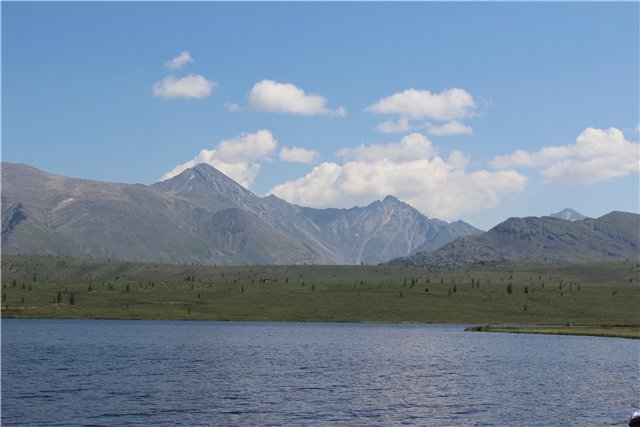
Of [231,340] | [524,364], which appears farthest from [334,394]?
[231,340]

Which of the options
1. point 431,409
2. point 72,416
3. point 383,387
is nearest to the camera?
point 72,416

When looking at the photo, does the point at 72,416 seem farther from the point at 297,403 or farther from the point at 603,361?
the point at 603,361

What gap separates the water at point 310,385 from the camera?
73062mm

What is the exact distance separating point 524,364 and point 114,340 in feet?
332

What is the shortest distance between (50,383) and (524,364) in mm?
80599

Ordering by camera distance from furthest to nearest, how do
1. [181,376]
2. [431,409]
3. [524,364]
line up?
1. [524,364]
2. [181,376]
3. [431,409]

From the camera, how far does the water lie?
73062 mm

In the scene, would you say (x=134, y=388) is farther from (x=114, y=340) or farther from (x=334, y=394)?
(x=114, y=340)

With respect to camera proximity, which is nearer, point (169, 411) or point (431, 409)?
point (169, 411)

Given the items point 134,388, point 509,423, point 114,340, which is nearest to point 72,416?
point 134,388

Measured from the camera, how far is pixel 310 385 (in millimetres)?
Result: 96688

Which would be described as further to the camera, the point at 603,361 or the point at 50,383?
the point at 603,361

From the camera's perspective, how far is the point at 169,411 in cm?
7500

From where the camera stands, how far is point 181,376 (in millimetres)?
105562
